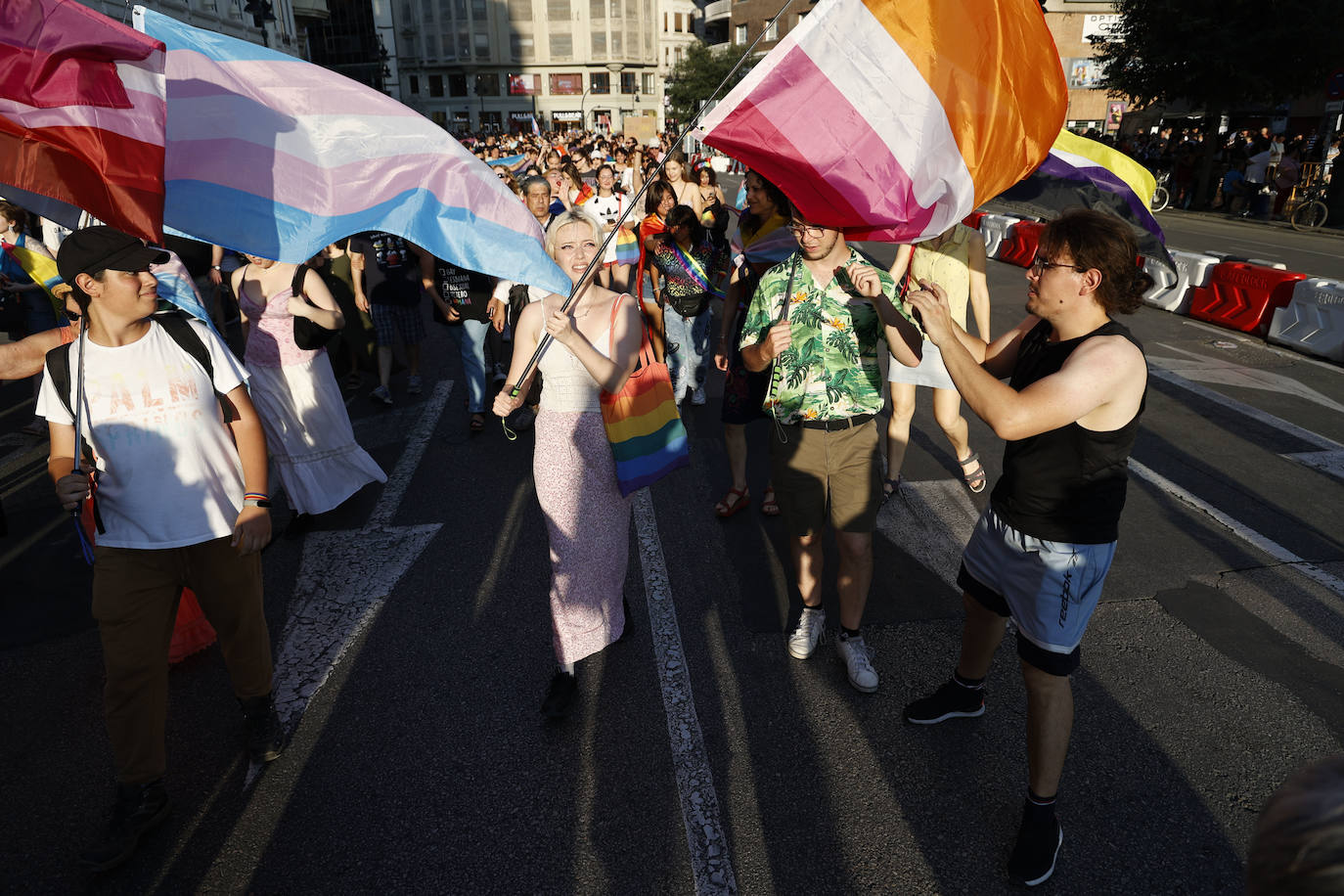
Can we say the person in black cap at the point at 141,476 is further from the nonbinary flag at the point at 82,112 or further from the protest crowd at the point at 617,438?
the nonbinary flag at the point at 82,112

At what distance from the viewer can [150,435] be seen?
2826mm

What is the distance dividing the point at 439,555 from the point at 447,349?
5.58m

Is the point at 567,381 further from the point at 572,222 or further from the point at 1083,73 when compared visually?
the point at 1083,73

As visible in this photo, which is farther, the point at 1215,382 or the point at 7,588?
the point at 1215,382

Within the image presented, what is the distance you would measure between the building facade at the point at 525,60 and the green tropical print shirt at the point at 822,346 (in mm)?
90595

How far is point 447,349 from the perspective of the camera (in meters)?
9.89

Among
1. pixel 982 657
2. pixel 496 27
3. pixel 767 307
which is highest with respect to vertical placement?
pixel 496 27

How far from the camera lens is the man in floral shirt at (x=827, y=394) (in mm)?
3287

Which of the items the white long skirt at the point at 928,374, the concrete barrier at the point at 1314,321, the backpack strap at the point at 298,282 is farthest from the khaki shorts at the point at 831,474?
the concrete barrier at the point at 1314,321

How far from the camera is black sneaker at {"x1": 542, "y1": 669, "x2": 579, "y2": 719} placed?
3.36 metres

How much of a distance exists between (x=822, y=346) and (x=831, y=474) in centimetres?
53

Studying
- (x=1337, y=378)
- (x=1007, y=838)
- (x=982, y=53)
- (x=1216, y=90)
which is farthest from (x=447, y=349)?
(x=1216, y=90)

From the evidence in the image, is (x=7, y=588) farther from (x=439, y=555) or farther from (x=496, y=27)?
(x=496, y=27)

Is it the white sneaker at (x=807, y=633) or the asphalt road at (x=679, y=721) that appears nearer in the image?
the asphalt road at (x=679, y=721)
